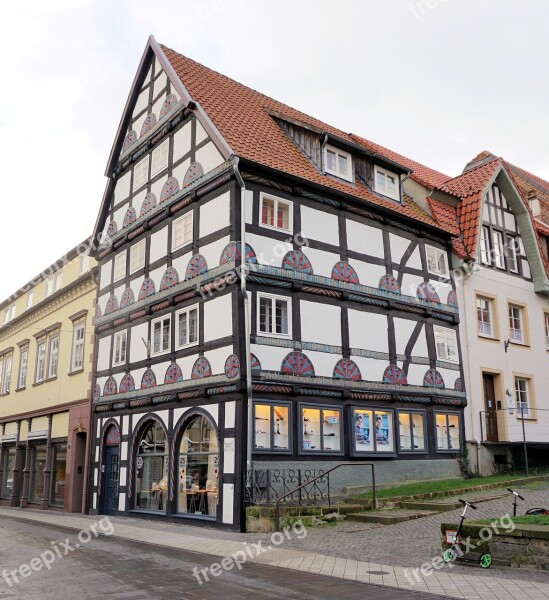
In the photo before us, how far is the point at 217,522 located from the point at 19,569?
6314 mm

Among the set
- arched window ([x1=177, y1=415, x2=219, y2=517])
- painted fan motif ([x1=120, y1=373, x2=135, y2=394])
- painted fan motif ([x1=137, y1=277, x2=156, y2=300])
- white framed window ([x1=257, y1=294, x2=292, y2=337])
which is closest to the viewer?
arched window ([x1=177, y1=415, x2=219, y2=517])

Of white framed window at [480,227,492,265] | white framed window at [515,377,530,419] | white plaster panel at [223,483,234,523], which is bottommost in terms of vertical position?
white plaster panel at [223,483,234,523]

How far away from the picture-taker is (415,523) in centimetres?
1498

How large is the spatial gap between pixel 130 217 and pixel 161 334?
17.1 ft

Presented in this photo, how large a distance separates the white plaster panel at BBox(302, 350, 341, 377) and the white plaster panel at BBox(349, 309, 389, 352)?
40.1 inches

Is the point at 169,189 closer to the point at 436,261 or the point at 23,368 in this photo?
the point at 436,261

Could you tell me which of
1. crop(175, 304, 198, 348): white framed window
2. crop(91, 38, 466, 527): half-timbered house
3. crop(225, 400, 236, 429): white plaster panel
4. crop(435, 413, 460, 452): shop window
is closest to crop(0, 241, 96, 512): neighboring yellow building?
crop(91, 38, 466, 527): half-timbered house

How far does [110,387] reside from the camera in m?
23.1

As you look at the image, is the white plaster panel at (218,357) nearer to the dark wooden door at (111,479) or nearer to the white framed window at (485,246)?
the dark wooden door at (111,479)

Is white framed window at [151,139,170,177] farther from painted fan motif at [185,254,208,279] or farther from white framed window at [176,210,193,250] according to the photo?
painted fan motif at [185,254,208,279]

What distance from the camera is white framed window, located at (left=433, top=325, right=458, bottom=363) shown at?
73.6 feet

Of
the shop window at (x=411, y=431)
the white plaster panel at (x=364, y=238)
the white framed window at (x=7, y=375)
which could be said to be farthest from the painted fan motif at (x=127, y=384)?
the white framed window at (x=7, y=375)

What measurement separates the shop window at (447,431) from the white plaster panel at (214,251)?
8865 millimetres

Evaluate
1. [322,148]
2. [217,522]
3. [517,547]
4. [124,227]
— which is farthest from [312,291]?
[517,547]
